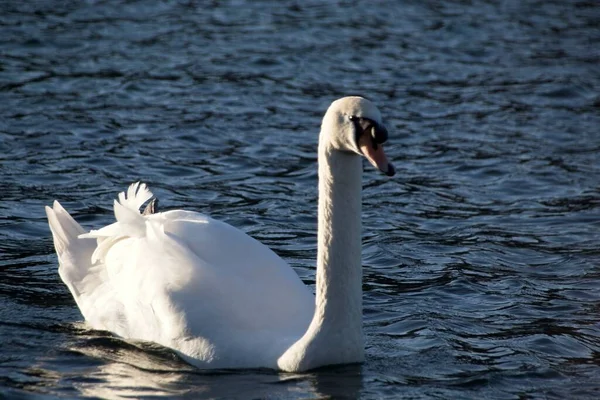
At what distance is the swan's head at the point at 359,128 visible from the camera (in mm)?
6421

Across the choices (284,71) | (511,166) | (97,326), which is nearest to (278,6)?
(284,71)

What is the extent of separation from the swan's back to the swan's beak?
4.31 ft

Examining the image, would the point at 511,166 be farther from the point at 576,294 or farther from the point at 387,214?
the point at 576,294

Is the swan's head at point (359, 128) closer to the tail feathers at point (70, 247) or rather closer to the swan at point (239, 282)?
the swan at point (239, 282)

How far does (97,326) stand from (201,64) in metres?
8.44

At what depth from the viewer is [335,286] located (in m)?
6.86

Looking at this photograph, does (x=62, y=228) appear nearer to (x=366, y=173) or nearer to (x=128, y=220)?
(x=128, y=220)

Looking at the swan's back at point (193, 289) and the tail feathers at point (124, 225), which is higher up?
the tail feathers at point (124, 225)

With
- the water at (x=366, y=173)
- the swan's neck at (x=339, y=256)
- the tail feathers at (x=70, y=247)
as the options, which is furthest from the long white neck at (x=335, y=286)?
the tail feathers at (x=70, y=247)

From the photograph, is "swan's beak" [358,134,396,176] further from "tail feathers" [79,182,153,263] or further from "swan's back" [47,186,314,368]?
"tail feathers" [79,182,153,263]

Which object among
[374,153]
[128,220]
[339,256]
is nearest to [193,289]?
[128,220]

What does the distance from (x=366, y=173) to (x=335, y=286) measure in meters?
5.61

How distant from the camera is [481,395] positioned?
6.84 m

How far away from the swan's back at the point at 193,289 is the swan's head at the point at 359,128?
1.25 m
